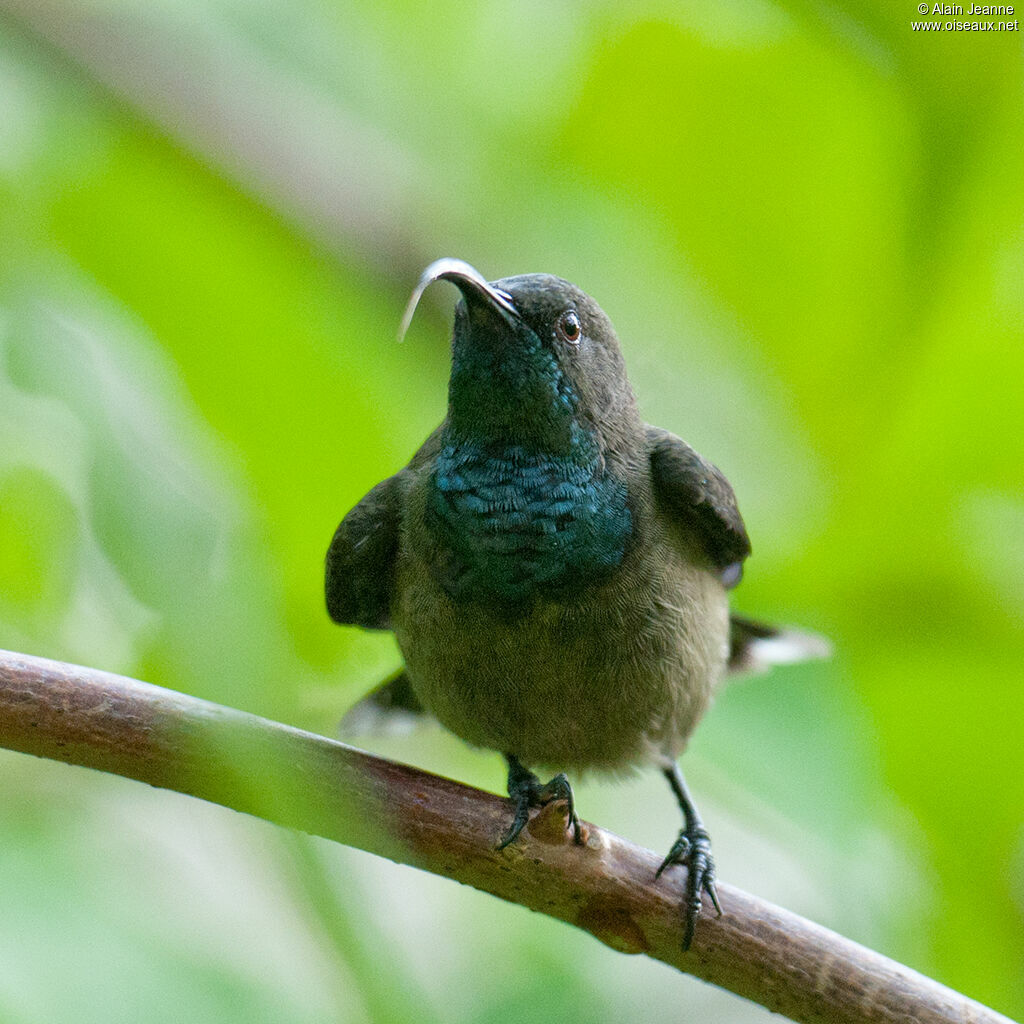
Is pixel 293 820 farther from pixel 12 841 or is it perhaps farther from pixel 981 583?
pixel 981 583

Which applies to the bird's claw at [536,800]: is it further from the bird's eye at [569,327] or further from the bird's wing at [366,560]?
the bird's eye at [569,327]

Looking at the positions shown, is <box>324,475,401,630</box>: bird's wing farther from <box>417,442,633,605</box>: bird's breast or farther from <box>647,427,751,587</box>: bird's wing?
<box>647,427,751,587</box>: bird's wing

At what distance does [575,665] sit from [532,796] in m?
0.37

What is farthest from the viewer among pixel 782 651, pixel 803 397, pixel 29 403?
pixel 782 651

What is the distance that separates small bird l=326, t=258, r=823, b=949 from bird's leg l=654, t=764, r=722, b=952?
16 mm

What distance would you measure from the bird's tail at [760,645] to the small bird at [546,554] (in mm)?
246

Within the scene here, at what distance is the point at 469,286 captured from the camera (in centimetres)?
313

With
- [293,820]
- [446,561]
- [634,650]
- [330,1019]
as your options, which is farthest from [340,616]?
[293,820]

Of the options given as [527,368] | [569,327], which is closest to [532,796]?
[527,368]

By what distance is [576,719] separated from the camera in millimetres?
3469

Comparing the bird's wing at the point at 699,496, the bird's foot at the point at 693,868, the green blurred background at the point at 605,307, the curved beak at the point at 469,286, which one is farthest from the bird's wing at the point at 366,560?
the bird's foot at the point at 693,868

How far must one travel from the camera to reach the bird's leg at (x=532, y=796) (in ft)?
9.55

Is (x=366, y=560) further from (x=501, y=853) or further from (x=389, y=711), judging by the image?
(x=501, y=853)

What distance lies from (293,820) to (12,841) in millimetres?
1744
